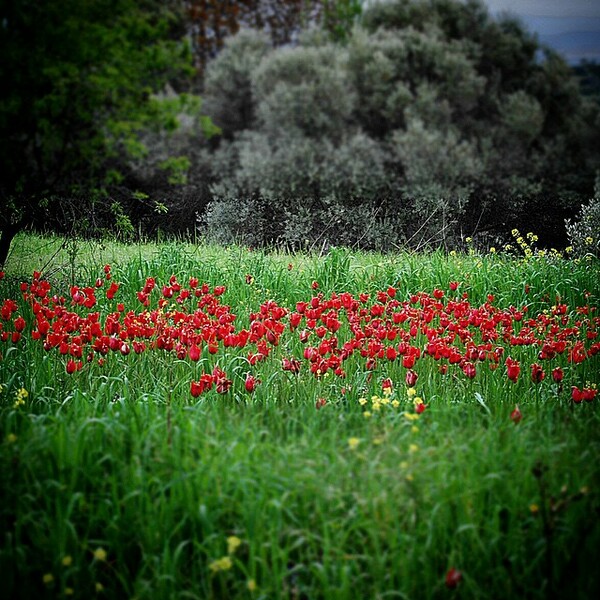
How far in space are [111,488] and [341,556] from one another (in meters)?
0.81

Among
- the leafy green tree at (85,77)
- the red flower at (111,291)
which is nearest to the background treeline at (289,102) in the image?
the leafy green tree at (85,77)

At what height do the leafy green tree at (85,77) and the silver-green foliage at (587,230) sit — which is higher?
the leafy green tree at (85,77)

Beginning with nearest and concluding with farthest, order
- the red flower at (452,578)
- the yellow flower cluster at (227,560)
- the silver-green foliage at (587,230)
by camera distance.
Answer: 1. the red flower at (452,578)
2. the yellow flower cluster at (227,560)
3. the silver-green foliage at (587,230)

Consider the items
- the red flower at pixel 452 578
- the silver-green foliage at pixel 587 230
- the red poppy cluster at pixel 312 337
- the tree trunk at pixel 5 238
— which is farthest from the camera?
the silver-green foliage at pixel 587 230

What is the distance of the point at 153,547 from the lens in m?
1.94

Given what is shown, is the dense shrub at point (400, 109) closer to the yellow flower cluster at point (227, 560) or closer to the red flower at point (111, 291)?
the red flower at point (111, 291)

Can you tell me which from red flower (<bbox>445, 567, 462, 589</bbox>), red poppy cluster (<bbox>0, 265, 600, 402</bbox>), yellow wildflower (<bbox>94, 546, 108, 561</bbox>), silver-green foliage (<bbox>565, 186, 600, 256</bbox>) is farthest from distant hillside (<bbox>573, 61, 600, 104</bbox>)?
yellow wildflower (<bbox>94, 546, 108, 561</bbox>)

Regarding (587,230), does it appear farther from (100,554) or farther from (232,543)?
(100,554)

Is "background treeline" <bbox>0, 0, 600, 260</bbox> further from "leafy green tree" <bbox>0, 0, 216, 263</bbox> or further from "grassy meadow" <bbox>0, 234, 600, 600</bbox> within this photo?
"grassy meadow" <bbox>0, 234, 600, 600</bbox>

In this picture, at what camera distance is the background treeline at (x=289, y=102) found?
2842 millimetres

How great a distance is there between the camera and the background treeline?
9.32 feet

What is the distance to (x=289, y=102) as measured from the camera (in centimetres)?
341

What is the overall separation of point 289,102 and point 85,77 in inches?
42.7

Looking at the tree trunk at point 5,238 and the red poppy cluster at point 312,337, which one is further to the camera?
the tree trunk at point 5,238
